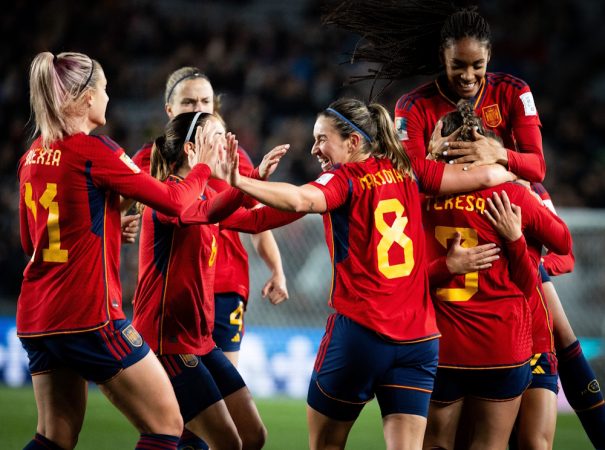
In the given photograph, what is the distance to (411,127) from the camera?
5008mm

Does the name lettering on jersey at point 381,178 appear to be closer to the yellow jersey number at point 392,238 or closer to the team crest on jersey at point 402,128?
the yellow jersey number at point 392,238

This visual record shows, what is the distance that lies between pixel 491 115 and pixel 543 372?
4.66ft

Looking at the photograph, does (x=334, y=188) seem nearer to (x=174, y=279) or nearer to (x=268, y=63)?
(x=174, y=279)

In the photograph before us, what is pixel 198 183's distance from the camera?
13.7 ft

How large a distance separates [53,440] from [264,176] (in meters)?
1.56

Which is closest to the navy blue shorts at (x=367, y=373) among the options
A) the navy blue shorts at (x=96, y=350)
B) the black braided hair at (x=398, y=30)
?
the navy blue shorts at (x=96, y=350)

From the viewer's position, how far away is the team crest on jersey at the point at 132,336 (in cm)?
395

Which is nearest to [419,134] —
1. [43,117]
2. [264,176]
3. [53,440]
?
[264,176]

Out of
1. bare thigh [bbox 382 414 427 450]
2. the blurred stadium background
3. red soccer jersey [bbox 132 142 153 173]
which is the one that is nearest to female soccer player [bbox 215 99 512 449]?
bare thigh [bbox 382 414 427 450]

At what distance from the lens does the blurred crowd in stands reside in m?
14.4

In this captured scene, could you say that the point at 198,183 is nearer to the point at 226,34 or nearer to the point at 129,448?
the point at 129,448

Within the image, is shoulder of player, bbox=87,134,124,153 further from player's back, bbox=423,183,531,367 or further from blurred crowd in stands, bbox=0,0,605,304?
blurred crowd in stands, bbox=0,0,605,304

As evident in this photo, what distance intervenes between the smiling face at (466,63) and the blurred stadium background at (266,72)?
→ 6.54 meters

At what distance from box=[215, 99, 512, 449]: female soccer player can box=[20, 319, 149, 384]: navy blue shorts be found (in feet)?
2.66
